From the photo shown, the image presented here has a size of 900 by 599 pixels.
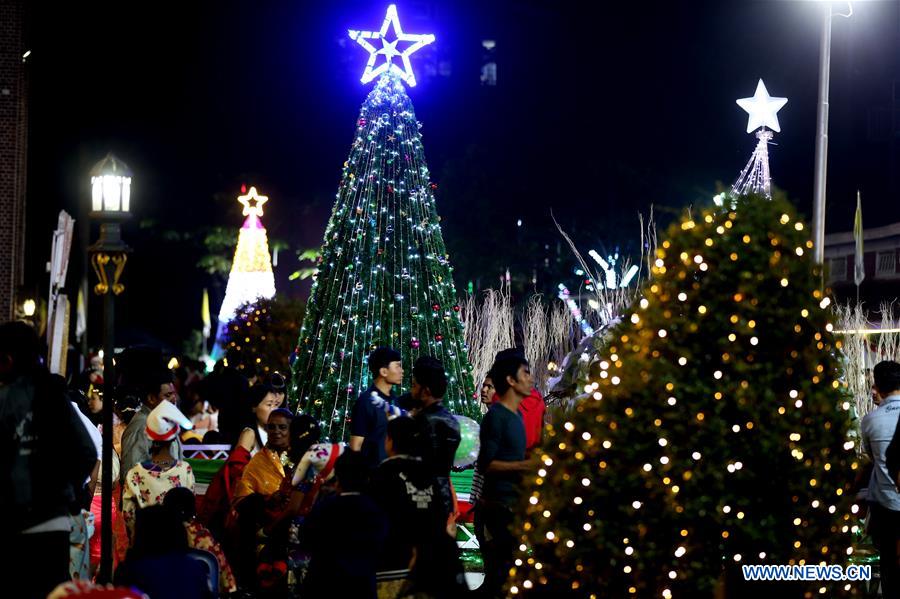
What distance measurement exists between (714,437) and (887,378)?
292cm

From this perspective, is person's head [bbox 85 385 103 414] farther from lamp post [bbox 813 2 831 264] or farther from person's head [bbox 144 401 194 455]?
lamp post [bbox 813 2 831 264]

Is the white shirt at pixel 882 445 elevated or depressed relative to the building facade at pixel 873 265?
depressed

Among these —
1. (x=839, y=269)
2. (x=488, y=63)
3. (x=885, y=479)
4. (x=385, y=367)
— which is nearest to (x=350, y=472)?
(x=385, y=367)

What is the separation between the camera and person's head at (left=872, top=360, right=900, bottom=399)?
911 cm

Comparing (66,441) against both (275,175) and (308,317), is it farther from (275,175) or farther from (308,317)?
(275,175)

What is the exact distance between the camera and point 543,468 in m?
7.16

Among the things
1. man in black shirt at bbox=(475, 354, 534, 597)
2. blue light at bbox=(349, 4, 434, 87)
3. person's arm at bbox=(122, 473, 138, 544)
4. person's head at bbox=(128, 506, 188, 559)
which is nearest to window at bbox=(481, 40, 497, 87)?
blue light at bbox=(349, 4, 434, 87)

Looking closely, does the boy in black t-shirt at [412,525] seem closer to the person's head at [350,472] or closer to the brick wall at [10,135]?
the person's head at [350,472]

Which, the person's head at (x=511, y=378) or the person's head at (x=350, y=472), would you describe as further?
the person's head at (x=511, y=378)

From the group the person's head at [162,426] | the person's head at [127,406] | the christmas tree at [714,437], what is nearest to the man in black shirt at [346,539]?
the christmas tree at [714,437]

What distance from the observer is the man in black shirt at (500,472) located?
330 inches

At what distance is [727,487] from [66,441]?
3.41m

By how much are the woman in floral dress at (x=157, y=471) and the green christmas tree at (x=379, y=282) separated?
6357 mm

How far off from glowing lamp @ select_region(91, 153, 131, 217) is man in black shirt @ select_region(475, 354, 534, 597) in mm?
4447
